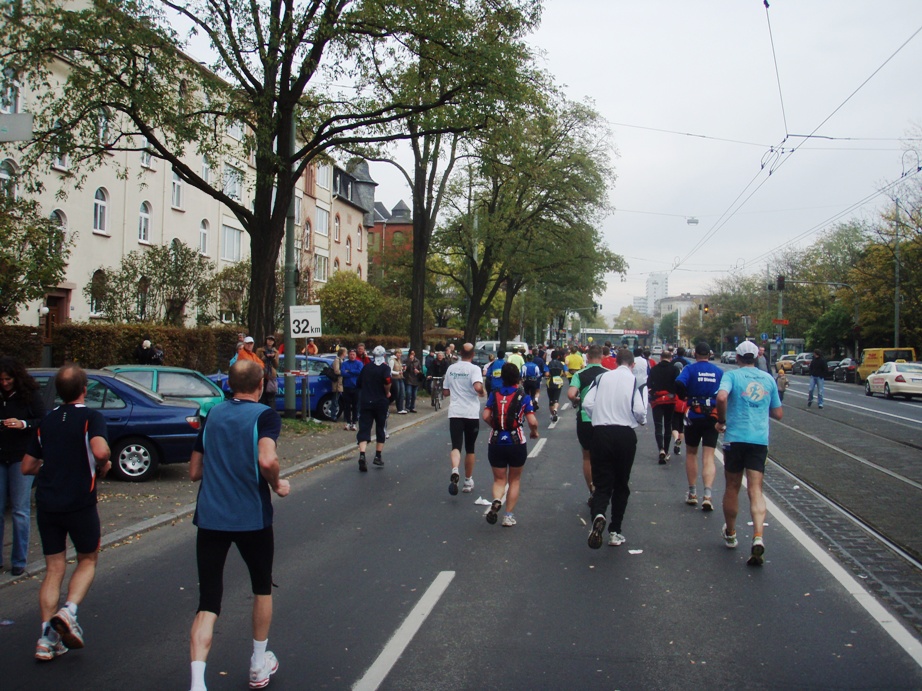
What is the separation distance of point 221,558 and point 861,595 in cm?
434

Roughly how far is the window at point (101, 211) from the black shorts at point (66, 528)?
90.1ft

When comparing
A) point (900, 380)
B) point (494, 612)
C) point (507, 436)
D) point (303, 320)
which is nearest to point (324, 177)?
point (900, 380)

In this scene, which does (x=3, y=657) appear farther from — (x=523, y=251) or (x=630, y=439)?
(x=523, y=251)

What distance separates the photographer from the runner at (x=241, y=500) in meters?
4.13

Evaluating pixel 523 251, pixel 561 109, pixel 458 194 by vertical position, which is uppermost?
pixel 561 109

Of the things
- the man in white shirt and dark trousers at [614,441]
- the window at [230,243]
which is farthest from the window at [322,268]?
the man in white shirt and dark trousers at [614,441]

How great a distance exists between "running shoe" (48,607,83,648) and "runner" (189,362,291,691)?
0.96 metres

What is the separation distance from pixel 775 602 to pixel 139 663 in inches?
159

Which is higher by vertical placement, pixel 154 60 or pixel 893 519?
pixel 154 60

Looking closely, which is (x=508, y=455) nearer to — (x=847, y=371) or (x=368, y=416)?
(x=368, y=416)

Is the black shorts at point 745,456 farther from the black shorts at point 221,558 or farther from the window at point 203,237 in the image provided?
the window at point 203,237

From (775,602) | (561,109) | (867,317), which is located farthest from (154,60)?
(867,317)

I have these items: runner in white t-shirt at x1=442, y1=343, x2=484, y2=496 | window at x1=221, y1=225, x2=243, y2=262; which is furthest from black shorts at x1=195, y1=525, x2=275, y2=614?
window at x1=221, y1=225, x2=243, y2=262

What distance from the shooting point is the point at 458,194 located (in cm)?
4056
